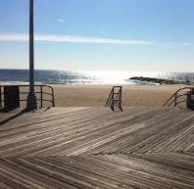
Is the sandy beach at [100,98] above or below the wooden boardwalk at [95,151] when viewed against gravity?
below

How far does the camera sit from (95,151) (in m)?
8.04

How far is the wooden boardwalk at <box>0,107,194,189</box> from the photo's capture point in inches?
244

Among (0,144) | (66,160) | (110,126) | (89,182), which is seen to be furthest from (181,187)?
(110,126)

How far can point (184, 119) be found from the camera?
42.2 ft

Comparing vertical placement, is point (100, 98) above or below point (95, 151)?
below

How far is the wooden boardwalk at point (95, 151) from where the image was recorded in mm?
6203

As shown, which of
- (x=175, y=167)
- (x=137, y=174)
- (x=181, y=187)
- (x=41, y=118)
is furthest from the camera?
(x=41, y=118)

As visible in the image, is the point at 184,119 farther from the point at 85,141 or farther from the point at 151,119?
the point at 85,141

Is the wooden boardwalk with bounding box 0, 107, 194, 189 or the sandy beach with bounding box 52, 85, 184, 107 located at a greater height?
the wooden boardwalk with bounding box 0, 107, 194, 189

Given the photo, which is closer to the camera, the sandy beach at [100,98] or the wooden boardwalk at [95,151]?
the wooden boardwalk at [95,151]

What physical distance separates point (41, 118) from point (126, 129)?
3.24 meters

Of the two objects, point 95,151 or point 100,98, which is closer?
point 95,151

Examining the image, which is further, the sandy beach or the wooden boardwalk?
the sandy beach

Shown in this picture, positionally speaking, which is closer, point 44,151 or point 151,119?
point 44,151
